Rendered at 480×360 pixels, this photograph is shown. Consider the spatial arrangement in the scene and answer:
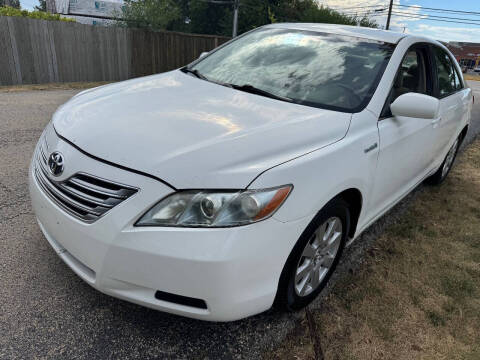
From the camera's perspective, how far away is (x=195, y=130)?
206 cm

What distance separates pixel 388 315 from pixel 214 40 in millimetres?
14949

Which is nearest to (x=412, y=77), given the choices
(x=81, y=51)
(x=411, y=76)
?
(x=411, y=76)

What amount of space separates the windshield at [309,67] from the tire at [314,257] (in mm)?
739

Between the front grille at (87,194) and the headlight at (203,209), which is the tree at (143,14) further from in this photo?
the headlight at (203,209)

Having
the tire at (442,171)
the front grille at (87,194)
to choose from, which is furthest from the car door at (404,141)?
the front grille at (87,194)

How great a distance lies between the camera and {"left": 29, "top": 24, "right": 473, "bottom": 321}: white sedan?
1.72 meters

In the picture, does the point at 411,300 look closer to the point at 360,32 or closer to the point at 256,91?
the point at 256,91

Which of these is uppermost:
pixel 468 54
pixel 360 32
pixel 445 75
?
pixel 360 32

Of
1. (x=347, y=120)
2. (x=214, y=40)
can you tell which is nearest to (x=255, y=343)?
(x=347, y=120)

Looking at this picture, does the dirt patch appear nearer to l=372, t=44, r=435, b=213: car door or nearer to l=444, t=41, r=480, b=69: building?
l=372, t=44, r=435, b=213: car door

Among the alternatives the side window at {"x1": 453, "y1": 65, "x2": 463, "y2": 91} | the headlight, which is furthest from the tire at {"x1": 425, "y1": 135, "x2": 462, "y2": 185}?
the headlight

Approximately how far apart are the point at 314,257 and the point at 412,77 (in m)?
1.95

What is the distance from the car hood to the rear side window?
191cm

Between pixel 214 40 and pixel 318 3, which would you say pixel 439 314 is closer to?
pixel 214 40
